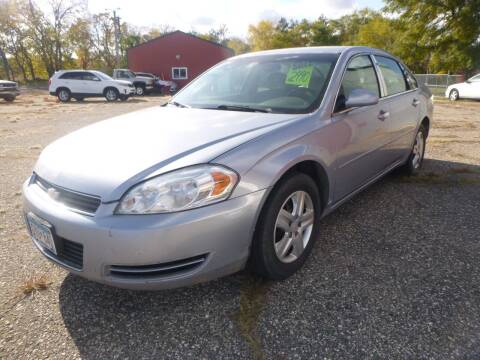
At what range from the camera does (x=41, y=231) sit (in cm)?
194

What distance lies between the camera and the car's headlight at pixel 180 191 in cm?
169

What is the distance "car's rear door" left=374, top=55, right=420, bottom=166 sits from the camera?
3.36 m

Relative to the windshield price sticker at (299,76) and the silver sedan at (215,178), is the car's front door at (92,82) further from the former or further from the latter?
the windshield price sticker at (299,76)

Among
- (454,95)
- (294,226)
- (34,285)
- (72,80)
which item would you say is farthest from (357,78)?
(72,80)

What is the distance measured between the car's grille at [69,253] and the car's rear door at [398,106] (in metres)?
2.75

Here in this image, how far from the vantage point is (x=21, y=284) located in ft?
7.37

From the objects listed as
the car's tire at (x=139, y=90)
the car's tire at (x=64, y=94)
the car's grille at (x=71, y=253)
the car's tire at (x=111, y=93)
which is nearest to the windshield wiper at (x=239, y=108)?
the car's grille at (x=71, y=253)

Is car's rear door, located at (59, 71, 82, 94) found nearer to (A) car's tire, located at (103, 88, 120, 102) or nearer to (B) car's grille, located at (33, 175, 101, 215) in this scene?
(A) car's tire, located at (103, 88, 120, 102)

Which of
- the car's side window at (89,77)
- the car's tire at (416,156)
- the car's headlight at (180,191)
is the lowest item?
the car's tire at (416,156)

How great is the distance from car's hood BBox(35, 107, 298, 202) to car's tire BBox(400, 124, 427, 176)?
2.60m

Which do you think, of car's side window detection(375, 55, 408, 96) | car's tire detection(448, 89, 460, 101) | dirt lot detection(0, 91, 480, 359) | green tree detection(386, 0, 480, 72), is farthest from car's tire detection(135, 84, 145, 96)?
dirt lot detection(0, 91, 480, 359)

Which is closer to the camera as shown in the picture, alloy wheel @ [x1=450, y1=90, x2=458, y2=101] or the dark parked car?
alloy wheel @ [x1=450, y1=90, x2=458, y2=101]

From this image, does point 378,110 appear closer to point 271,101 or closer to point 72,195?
point 271,101

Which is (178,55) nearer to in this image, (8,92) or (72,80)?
(72,80)
